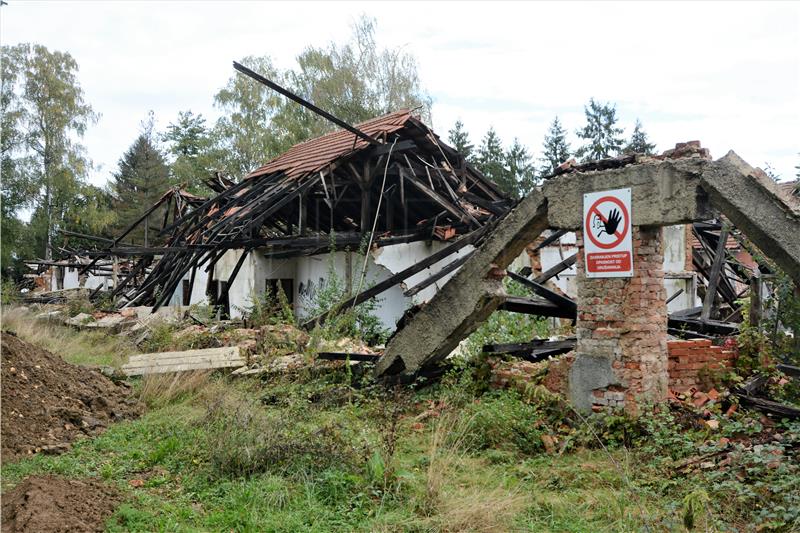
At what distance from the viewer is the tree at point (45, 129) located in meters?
28.8

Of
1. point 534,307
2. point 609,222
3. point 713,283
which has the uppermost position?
point 609,222

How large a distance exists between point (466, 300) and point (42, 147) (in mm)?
28561

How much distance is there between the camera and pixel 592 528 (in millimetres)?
4660

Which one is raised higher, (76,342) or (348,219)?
(348,219)

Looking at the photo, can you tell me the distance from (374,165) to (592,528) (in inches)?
473

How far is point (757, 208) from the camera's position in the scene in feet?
20.8

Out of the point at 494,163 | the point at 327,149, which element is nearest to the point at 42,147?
the point at 327,149

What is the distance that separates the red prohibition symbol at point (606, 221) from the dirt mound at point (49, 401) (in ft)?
20.4

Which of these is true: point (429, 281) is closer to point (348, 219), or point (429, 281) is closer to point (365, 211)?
point (365, 211)

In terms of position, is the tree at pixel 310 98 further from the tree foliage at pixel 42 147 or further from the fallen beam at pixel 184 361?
the fallen beam at pixel 184 361

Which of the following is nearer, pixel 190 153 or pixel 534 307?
pixel 534 307

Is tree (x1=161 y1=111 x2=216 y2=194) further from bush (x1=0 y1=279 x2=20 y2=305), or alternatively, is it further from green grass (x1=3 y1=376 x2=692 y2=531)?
green grass (x1=3 y1=376 x2=692 y2=531)

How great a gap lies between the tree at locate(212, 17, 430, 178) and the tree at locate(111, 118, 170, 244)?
447 inches

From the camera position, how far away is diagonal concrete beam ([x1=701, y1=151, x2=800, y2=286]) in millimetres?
6219
